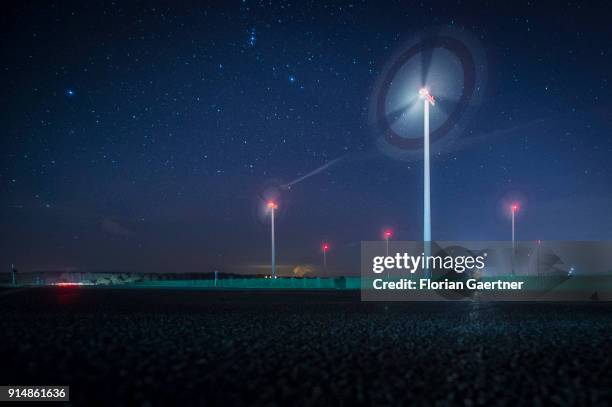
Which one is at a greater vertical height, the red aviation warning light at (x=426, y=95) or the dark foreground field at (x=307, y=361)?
the red aviation warning light at (x=426, y=95)

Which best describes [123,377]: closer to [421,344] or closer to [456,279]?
[421,344]

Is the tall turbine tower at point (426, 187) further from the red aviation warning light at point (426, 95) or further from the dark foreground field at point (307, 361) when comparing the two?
the dark foreground field at point (307, 361)

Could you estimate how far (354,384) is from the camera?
20.1 feet

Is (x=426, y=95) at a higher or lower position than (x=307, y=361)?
higher

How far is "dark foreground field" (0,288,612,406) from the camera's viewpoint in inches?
223

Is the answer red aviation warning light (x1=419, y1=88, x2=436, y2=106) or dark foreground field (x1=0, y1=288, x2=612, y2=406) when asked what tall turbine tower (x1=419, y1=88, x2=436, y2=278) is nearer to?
red aviation warning light (x1=419, y1=88, x2=436, y2=106)

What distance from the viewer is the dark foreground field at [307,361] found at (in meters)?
5.68

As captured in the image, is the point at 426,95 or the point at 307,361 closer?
the point at 307,361

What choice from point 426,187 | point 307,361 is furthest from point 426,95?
point 307,361

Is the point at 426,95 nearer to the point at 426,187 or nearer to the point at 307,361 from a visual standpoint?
the point at 426,187

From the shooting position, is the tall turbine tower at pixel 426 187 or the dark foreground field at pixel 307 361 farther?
the tall turbine tower at pixel 426 187

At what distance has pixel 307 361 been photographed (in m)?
7.51

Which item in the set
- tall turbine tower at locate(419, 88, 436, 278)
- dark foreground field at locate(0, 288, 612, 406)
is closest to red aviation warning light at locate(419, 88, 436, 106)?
tall turbine tower at locate(419, 88, 436, 278)

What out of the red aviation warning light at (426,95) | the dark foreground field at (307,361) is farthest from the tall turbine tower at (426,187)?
the dark foreground field at (307,361)
